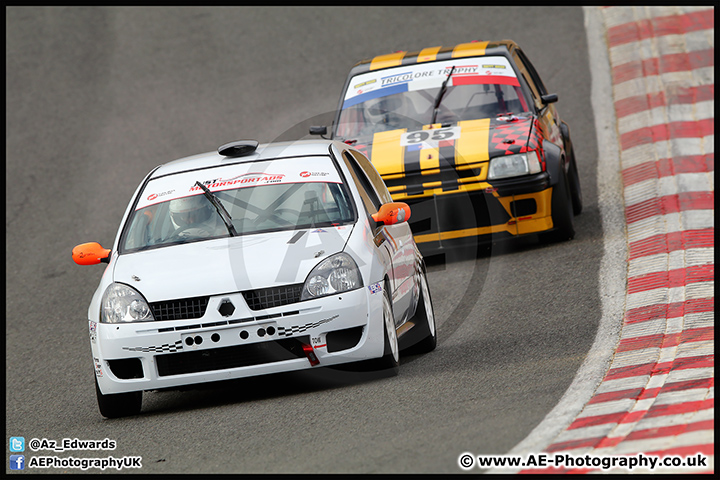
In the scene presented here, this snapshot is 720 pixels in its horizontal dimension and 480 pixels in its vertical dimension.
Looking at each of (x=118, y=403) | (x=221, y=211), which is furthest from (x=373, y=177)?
(x=118, y=403)

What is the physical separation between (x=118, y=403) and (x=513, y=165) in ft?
15.4

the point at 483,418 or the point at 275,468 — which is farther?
the point at 483,418

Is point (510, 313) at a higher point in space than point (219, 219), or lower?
lower

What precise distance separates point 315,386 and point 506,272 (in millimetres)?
3350

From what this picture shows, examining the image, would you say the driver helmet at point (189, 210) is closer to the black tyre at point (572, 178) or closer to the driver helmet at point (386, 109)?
the driver helmet at point (386, 109)

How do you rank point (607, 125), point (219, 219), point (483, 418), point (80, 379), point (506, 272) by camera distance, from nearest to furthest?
1. point (483, 418)
2. point (219, 219)
3. point (80, 379)
4. point (506, 272)
5. point (607, 125)

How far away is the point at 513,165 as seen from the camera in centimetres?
970

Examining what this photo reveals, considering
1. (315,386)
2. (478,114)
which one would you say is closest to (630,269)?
(478,114)

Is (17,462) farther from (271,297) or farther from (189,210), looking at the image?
(189,210)

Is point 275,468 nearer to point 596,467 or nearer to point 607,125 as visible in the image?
point 596,467

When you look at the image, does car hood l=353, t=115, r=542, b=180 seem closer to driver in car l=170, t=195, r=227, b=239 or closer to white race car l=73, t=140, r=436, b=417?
white race car l=73, t=140, r=436, b=417

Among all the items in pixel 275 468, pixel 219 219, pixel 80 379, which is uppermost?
pixel 219 219

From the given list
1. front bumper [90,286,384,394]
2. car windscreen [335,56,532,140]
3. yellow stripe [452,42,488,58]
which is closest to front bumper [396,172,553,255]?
car windscreen [335,56,532,140]

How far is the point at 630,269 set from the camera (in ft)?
29.1
